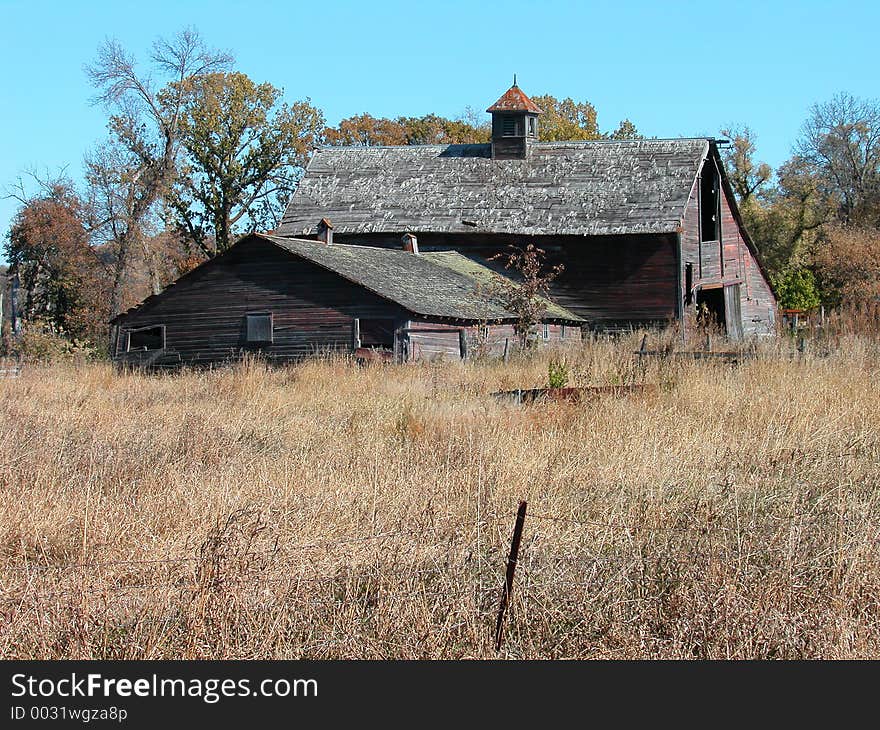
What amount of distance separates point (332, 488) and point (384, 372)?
10.9 m

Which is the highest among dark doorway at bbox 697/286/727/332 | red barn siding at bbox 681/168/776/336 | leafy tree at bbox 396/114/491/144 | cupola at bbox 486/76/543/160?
leafy tree at bbox 396/114/491/144

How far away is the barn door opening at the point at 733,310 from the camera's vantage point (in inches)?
1441

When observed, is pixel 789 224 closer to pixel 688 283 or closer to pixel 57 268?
pixel 688 283

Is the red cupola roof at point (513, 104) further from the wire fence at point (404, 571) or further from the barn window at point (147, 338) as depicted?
the wire fence at point (404, 571)

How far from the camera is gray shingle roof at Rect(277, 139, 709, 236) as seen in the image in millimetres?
33969

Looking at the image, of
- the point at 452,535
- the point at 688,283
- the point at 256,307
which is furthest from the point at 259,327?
the point at 452,535

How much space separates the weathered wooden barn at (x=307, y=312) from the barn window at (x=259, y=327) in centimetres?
2

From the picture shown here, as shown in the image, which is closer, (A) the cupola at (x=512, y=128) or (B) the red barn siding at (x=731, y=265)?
(B) the red barn siding at (x=731, y=265)

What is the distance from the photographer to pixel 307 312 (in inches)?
1090

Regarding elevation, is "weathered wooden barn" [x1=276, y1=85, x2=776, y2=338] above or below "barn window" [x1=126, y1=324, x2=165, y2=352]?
above

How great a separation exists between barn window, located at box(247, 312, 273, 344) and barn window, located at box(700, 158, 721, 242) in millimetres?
14984

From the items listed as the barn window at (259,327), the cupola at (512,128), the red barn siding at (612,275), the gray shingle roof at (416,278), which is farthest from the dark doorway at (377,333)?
the cupola at (512,128)

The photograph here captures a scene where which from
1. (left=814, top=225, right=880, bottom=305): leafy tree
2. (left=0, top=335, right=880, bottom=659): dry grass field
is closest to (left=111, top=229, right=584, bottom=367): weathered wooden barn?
(left=814, top=225, right=880, bottom=305): leafy tree

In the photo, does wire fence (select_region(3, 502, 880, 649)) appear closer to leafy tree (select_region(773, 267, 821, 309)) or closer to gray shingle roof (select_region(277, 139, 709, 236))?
gray shingle roof (select_region(277, 139, 709, 236))
